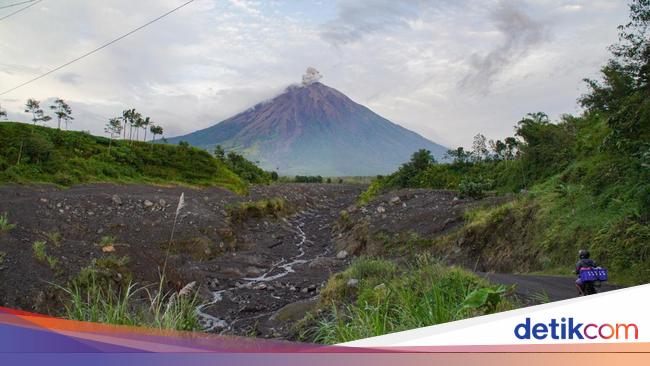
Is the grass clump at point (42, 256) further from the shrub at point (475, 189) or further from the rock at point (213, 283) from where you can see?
the shrub at point (475, 189)

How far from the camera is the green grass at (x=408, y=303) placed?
3.61m

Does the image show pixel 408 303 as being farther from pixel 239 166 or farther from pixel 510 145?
pixel 239 166

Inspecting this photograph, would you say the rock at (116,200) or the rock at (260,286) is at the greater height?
the rock at (116,200)

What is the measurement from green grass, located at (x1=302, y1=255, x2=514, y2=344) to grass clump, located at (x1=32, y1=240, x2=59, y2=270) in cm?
467

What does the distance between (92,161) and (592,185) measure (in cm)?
2643

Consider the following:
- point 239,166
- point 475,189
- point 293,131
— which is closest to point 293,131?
point 293,131

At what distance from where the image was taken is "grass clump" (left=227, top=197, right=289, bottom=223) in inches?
731

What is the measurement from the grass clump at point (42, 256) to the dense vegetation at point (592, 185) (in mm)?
7130

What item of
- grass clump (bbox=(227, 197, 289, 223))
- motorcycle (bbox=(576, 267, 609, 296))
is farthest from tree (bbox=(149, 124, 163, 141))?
motorcycle (bbox=(576, 267, 609, 296))

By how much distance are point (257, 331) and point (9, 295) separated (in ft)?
11.9

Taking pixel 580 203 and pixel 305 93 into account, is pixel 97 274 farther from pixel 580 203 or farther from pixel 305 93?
pixel 305 93

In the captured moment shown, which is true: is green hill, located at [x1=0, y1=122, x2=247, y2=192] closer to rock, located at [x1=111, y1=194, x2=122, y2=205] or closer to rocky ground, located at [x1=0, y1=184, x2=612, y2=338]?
rocky ground, located at [x1=0, y1=184, x2=612, y2=338]

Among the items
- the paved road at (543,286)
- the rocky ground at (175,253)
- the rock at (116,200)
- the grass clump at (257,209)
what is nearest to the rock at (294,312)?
the rocky ground at (175,253)

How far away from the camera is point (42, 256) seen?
791 cm
